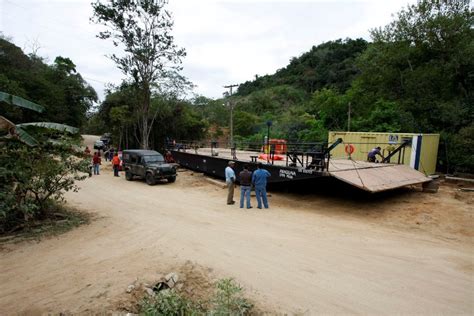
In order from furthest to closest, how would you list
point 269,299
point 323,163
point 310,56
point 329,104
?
1. point 310,56
2. point 329,104
3. point 323,163
4. point 269,299

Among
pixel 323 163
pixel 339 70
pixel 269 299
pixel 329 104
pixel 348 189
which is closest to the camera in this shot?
pixel 269 299

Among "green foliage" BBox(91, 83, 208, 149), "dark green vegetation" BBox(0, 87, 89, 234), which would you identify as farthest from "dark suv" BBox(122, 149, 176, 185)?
"green foliage" BBox(91, 83, 208, 149)

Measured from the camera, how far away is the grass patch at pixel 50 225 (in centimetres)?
710

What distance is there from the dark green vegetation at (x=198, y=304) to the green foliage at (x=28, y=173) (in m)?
4.71

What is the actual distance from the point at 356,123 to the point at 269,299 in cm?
2126

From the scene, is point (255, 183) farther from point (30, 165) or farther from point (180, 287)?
point (30, 165)

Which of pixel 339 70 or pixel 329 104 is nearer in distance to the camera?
pixel 329 104

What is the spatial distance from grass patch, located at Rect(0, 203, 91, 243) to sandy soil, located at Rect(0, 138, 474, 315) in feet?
1.31

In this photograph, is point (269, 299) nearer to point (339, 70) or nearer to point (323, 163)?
point (323, 163)

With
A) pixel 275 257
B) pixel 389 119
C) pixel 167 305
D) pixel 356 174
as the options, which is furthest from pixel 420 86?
pixel 167 305

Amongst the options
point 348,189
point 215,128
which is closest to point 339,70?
point 215,128

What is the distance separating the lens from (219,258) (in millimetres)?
5742

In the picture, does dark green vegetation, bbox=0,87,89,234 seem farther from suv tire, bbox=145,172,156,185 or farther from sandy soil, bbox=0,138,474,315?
suv tire, bbox=145,172,156,185

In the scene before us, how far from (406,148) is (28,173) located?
52.8ft
